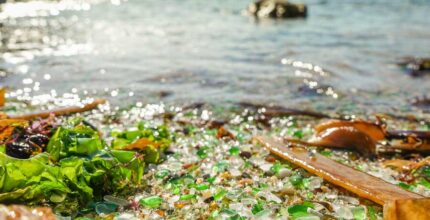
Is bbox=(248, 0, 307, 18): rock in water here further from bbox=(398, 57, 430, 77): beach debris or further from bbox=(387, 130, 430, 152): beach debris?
bbox=(387, 130, 430, 152): beach debris

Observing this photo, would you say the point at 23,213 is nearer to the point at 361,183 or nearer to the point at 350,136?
the point at 361,183

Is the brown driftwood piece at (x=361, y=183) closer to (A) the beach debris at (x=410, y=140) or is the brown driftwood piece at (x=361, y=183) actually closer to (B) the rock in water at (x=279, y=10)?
Result: (A) the beach debris at (x=410, y=140)

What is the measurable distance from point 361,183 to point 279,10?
14523mm

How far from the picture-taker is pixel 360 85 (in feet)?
18.0

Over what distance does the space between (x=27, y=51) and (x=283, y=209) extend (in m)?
6.80

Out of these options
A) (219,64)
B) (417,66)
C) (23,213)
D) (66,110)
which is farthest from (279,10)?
(23,213)

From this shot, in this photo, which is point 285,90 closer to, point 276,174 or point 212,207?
point 276,174

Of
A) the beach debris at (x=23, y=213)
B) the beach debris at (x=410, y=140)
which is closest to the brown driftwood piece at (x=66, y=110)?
the beach debris at (x=23, y=213)

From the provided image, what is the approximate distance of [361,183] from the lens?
2.28 metres

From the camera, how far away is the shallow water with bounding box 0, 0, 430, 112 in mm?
4875

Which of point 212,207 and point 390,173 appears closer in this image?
point 212,207

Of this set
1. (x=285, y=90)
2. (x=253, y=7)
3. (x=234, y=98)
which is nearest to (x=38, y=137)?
(x=234, y=98)

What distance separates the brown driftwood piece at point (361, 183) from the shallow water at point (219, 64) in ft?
5.78

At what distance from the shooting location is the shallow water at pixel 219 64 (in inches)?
192
